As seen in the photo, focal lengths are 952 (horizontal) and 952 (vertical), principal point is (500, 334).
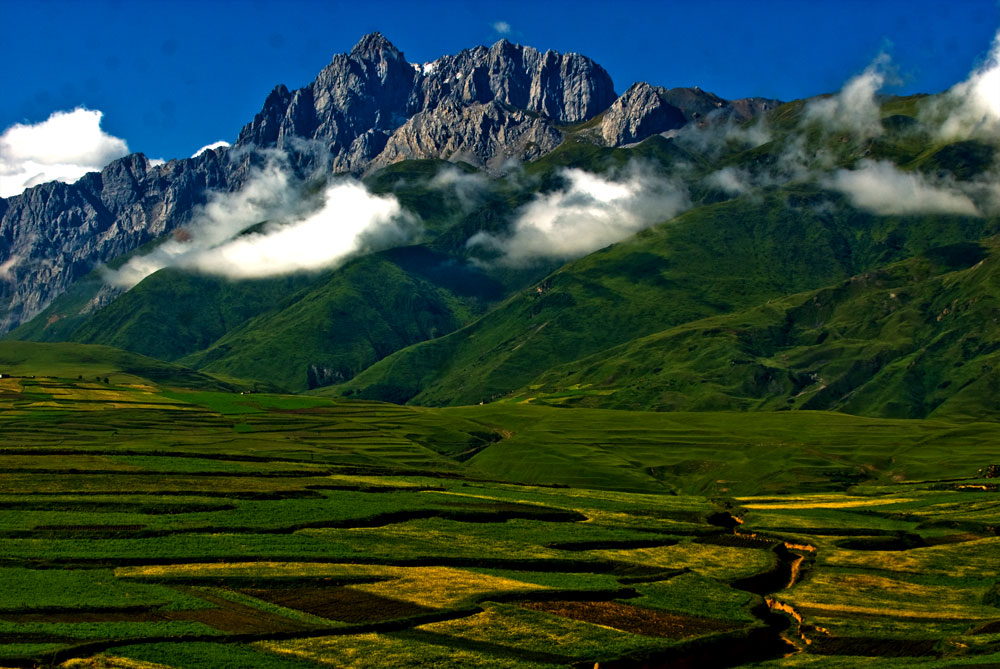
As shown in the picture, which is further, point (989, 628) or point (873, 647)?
point (989, 628)

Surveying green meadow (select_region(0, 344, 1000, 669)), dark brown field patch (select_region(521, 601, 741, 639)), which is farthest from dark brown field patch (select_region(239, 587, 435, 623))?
Result: dark brown field patch (select_region(521, 601, 741, 639))

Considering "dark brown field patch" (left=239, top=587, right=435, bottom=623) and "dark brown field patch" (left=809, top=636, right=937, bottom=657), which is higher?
"dark brown field patch" (left=239, top=587, right=435, bottom=623)

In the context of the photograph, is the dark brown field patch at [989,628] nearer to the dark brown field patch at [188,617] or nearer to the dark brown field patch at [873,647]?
the dark brown field patch at [873,647]

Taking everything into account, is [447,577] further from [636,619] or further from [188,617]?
[188,617]

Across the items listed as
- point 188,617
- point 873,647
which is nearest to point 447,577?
point 188,617

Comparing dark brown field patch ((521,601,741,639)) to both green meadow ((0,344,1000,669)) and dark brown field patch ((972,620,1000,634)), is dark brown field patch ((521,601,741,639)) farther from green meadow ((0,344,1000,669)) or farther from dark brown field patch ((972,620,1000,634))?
dark brown field patch ((972,620,1000,634))

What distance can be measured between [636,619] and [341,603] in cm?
2604

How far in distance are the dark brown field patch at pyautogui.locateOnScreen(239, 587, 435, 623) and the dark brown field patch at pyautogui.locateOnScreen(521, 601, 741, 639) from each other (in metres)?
11.9

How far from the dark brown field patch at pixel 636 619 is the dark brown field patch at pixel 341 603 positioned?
11850mm

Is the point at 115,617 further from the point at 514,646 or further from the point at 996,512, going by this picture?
the point at 996,512

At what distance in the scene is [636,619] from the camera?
83875mm

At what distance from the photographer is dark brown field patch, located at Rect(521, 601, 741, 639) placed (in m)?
80.5

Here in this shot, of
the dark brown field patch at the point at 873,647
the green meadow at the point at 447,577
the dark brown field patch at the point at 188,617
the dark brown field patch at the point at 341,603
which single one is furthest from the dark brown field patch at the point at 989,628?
the dark brown field patch at the point at 188,617

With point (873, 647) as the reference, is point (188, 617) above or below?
above
